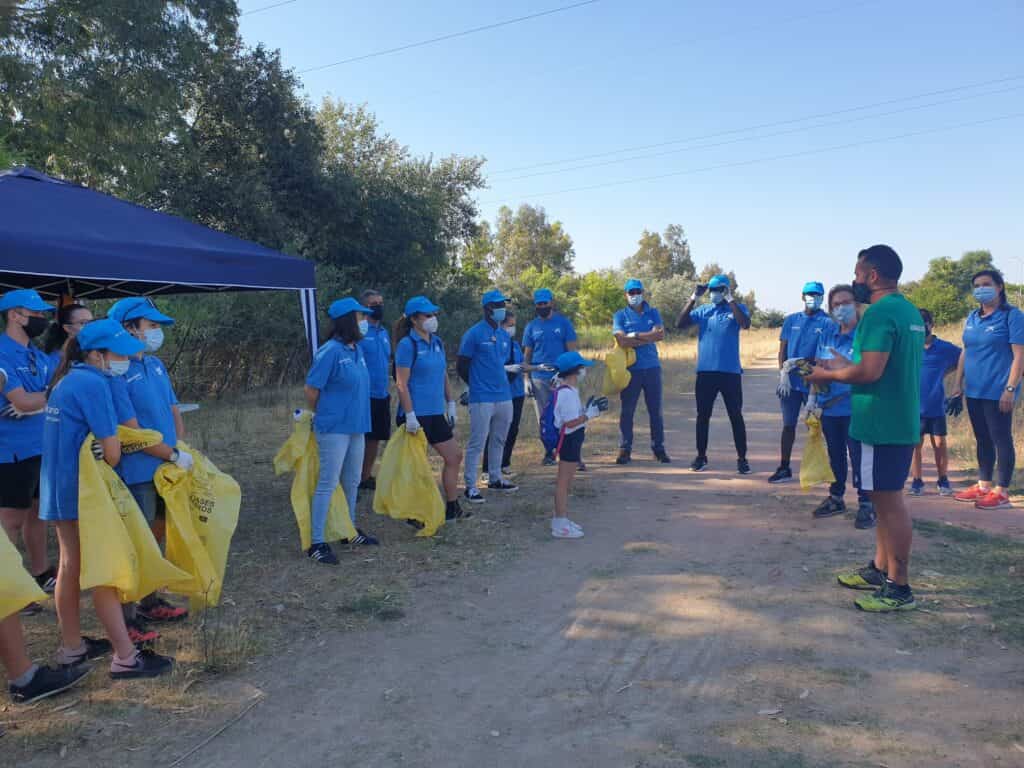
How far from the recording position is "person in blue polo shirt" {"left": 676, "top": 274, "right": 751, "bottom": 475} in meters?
7.73

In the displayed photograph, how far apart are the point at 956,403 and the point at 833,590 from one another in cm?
352

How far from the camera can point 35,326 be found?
15.4ft

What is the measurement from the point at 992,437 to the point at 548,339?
13.8ft

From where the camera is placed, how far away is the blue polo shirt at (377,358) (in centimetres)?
702

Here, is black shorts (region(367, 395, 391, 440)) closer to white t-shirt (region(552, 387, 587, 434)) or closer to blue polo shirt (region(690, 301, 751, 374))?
white t-shirt (region(552, 387, 587, 434))

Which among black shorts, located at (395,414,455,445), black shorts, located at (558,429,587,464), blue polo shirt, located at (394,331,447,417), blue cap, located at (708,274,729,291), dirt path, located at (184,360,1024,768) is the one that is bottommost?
dirt path, located at (184,360,1024,768)

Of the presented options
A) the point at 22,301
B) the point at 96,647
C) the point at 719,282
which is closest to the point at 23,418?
the point at 22,301

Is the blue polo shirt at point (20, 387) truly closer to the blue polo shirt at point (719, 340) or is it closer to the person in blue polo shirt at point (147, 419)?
the person in blue polo shirt at point (147, 419)

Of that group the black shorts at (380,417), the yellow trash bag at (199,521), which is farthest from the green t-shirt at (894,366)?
the black shorts at (380,417)

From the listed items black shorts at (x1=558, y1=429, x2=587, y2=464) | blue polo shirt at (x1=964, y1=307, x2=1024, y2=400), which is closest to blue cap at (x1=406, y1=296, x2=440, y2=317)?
black shorts at (x1=558, y1=429, x2=587, y2=464)

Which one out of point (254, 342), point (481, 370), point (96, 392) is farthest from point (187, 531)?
point (254, 342)

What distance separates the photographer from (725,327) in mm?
7719

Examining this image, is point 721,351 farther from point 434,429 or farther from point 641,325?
point 434,429

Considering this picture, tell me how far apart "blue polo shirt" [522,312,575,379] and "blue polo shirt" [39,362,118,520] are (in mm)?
5189
